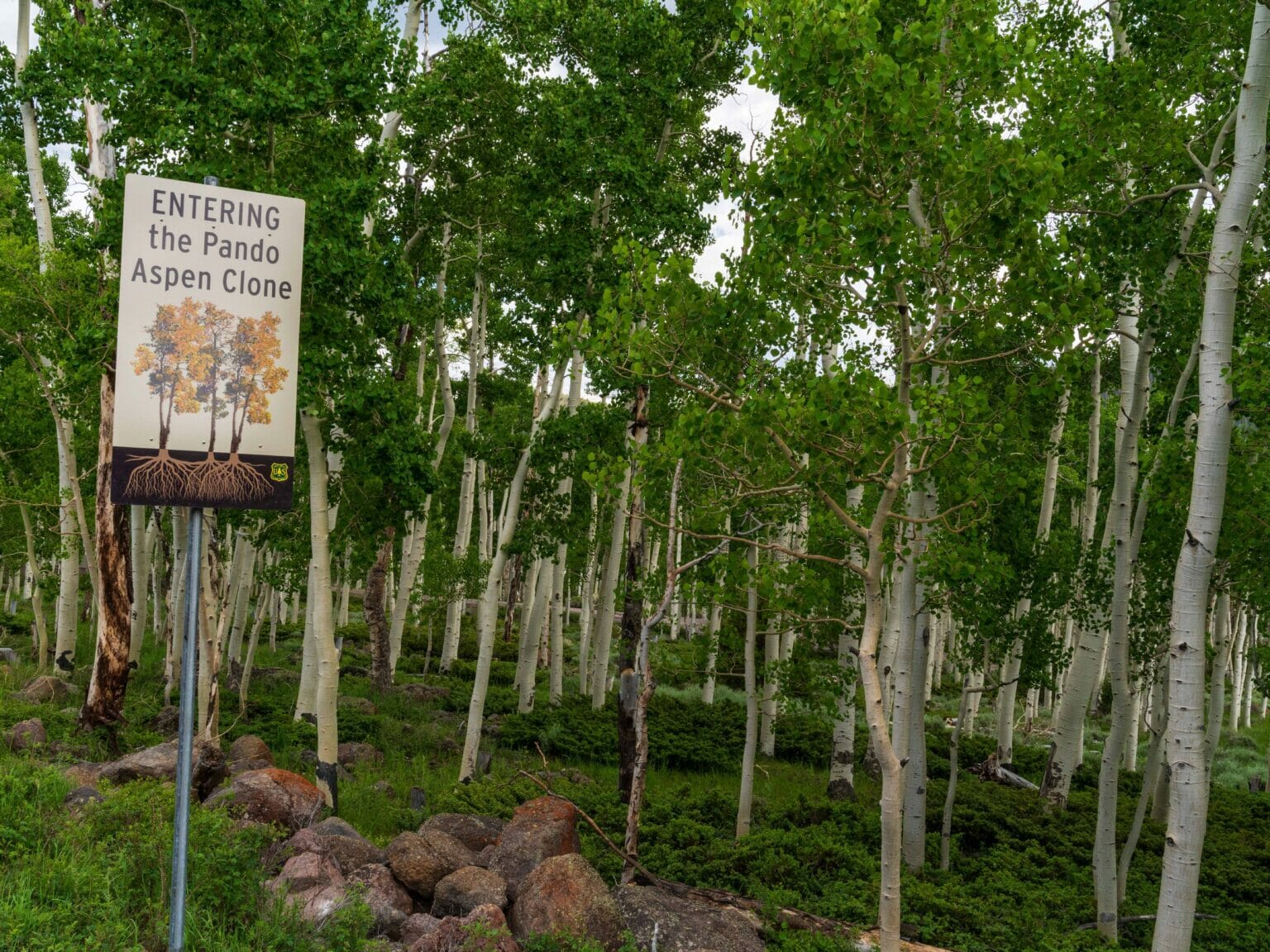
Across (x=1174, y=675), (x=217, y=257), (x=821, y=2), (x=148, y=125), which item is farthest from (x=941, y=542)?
(x=148, y=125)

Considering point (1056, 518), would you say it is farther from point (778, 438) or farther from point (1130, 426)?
point (778, 438)

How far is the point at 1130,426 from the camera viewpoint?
28.6 feet

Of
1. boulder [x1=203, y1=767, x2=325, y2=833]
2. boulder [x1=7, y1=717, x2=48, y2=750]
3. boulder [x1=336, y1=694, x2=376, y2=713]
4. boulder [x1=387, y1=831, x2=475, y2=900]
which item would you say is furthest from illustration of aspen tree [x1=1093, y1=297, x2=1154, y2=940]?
boulder [x1=336, y1=694, x2=376, y2=713]

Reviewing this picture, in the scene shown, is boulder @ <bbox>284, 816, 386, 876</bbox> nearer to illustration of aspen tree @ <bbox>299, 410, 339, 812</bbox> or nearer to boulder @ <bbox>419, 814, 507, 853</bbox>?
boulder @ <bbox>419, 814, 507, 853</bbox>

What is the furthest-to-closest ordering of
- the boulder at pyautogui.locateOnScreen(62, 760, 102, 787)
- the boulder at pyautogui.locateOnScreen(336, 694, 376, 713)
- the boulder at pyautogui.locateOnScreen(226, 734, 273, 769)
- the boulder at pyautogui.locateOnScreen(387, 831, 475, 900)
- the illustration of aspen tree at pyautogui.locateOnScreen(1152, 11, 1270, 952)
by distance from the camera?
the boulder at pyautogui.locateOnScreen(336, 694, 376, 713) < the boulder at pyautogui.locateOnScreen(226, 734, 273, 769) < the boulder at pyautogui.locateOnScreen(62, 760, 102, 787) < the boulder at pyautogui.locateOnScreen(387, 831, 475, 900) < the illustration of aspen tree at pyautogui.locateOnScreen(1152, 11, 1270, 952)

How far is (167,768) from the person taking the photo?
8086 millimetres

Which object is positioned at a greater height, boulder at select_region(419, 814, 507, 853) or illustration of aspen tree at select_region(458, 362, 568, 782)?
illustration of aspen tree at select_region(458, 362, 568, 782)

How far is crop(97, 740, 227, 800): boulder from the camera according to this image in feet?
26.0

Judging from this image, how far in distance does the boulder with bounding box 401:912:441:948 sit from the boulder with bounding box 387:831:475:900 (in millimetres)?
573

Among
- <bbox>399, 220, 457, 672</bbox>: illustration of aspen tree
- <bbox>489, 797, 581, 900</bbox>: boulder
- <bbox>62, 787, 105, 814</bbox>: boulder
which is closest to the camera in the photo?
<bbox>62, 787, 105, 814</bbox>: boulder

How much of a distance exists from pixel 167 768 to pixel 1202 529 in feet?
29.7

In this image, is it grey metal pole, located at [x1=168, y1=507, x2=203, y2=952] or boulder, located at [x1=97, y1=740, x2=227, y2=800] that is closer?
grey metal pole, located at [x1=168, y1=507, x2=203, y2=952]

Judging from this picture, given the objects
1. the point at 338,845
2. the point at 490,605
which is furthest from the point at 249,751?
the point at 338,845

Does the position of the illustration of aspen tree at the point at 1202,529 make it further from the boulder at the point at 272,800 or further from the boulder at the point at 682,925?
the boulder at the point at 272,800
